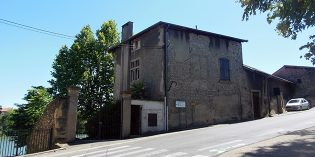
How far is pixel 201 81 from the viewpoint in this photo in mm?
24938

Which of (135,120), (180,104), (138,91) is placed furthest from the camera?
(138,91)

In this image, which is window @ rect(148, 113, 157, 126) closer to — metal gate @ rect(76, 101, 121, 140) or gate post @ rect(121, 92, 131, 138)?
gate post @ rect(121, 92, 131, 138)

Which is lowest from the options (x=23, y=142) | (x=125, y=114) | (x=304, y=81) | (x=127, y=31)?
(x=23, y=142)

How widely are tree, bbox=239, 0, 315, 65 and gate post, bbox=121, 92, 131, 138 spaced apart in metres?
10.6

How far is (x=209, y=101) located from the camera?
2508 centimetres

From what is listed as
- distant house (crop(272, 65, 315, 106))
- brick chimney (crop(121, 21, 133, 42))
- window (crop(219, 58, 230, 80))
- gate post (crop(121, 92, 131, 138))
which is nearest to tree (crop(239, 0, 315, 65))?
gate post (crop(121, 92, 131, 138))

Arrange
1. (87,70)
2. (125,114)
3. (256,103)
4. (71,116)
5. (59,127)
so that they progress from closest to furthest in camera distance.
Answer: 1. (59,127)
2. (71,116)
3. (125,114)
4. (256,103)
5. (87,70)

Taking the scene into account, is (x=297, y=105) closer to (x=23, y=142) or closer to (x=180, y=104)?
(x=180, y=104)

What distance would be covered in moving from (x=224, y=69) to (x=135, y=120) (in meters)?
10.1

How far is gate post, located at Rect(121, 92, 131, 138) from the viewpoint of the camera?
19484 millimetres

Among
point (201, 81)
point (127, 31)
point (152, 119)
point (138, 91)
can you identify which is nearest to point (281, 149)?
point (152, 119)

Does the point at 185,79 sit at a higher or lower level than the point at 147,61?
lower

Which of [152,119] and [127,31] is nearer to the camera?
[152,119]

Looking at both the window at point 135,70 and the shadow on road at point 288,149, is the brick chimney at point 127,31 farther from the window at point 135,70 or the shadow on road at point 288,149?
the shadow on road at point 288,149
